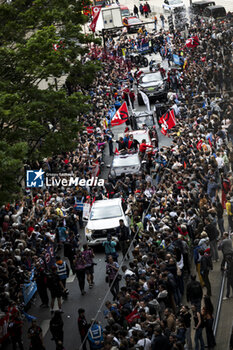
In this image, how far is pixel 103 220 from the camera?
79.9 feet

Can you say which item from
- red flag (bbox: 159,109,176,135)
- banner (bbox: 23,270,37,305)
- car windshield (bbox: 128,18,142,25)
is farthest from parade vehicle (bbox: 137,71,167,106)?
banner (bbox: 23,270,37,305)

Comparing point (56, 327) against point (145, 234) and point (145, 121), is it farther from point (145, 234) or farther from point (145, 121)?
A: point (145, 121)

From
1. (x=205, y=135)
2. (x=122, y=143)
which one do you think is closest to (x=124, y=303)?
(x=205, y=135)

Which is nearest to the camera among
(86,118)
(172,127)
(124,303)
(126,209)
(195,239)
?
(124,303)

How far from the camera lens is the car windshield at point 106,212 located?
24594mm

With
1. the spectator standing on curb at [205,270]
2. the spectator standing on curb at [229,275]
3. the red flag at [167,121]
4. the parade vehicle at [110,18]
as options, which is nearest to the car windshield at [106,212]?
the red flag at [167,121]

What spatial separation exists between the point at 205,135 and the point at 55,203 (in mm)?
6468

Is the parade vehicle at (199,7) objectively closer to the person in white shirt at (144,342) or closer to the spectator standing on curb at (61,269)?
the spectator standing on curb at (61,269)

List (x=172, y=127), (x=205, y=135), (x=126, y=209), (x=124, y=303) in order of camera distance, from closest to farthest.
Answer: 1. (x=124, y=303)
2. (x=126, y=209)
3. (x=205, y=135)
4. (x=172, y=127)

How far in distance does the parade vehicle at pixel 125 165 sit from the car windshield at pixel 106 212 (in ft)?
15.4

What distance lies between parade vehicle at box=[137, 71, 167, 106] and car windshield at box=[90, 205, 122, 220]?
62.7ft

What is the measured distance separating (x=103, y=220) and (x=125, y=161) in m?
6.47

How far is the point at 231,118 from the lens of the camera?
29.7 m

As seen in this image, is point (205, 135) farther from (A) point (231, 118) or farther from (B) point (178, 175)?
(B) point (178, 175)
